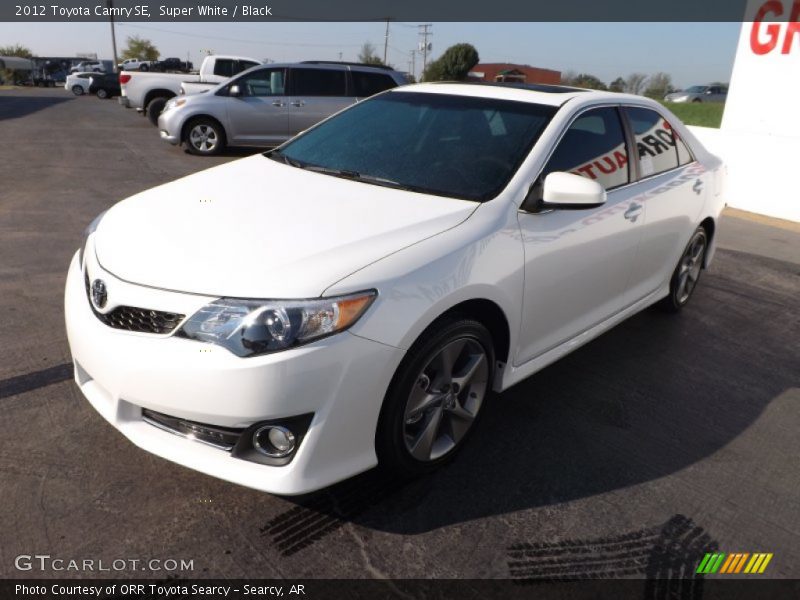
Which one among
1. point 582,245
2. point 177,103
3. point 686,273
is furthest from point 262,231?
point 177,103

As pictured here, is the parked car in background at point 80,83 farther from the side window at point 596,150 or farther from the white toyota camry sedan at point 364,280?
the side window at point 596,150

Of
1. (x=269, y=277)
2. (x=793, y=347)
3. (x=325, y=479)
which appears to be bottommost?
(x=793, y=347)

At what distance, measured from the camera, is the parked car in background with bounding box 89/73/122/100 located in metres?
35.7

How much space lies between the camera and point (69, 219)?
6.70 metres

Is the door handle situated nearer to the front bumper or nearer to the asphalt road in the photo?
the asphalt road

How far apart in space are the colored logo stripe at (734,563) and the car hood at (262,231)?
5.43 ft

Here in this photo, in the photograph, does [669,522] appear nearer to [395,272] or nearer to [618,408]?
[618,408]

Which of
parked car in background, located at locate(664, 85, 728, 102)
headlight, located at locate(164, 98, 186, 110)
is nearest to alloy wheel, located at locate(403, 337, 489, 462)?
headlight, located at locate(164, 98, 186, 110)

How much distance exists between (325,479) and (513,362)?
1177 mm

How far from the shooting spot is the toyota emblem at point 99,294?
2.48 meters

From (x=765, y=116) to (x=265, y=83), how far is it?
856cm

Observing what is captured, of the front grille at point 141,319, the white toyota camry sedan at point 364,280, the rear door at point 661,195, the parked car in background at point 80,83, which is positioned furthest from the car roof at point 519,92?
the parked car in background at point 80,83

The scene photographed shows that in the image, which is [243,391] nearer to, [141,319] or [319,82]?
[141,319]

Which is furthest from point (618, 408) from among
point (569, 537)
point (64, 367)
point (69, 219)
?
point (69, 219)
